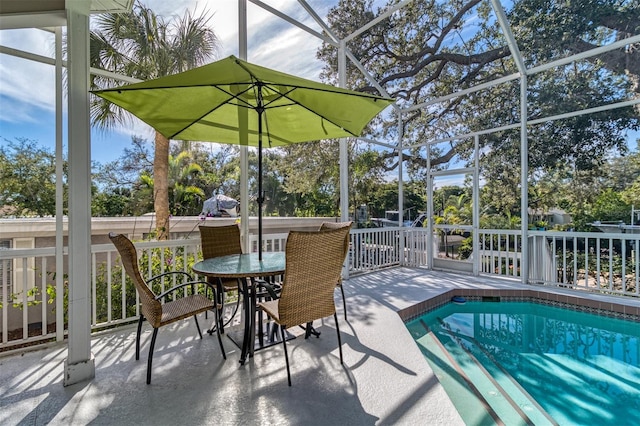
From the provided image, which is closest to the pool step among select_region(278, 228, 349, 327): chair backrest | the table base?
select_region(278, 228, 349, 327): chair backrest

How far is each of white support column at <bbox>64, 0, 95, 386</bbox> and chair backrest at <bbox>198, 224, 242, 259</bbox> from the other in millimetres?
1205

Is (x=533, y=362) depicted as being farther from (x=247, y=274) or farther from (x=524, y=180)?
(x=524, y=180)

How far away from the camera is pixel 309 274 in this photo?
2.20 m

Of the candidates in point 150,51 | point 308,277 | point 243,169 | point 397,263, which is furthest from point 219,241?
point 397,263

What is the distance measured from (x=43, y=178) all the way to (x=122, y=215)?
1642 mm

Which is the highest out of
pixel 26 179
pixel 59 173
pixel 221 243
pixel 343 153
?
pixel 343 153

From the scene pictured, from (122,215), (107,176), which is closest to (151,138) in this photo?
(107,176)

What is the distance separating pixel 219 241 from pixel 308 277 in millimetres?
1596

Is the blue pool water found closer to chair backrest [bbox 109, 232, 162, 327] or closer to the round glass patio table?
the round glass patio table

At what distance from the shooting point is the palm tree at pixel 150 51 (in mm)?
4516

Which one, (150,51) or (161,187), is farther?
(161,187)

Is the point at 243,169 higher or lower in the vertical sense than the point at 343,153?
lower

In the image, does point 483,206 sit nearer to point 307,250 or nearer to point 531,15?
point 531,15

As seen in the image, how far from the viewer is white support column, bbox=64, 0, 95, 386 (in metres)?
2.07
